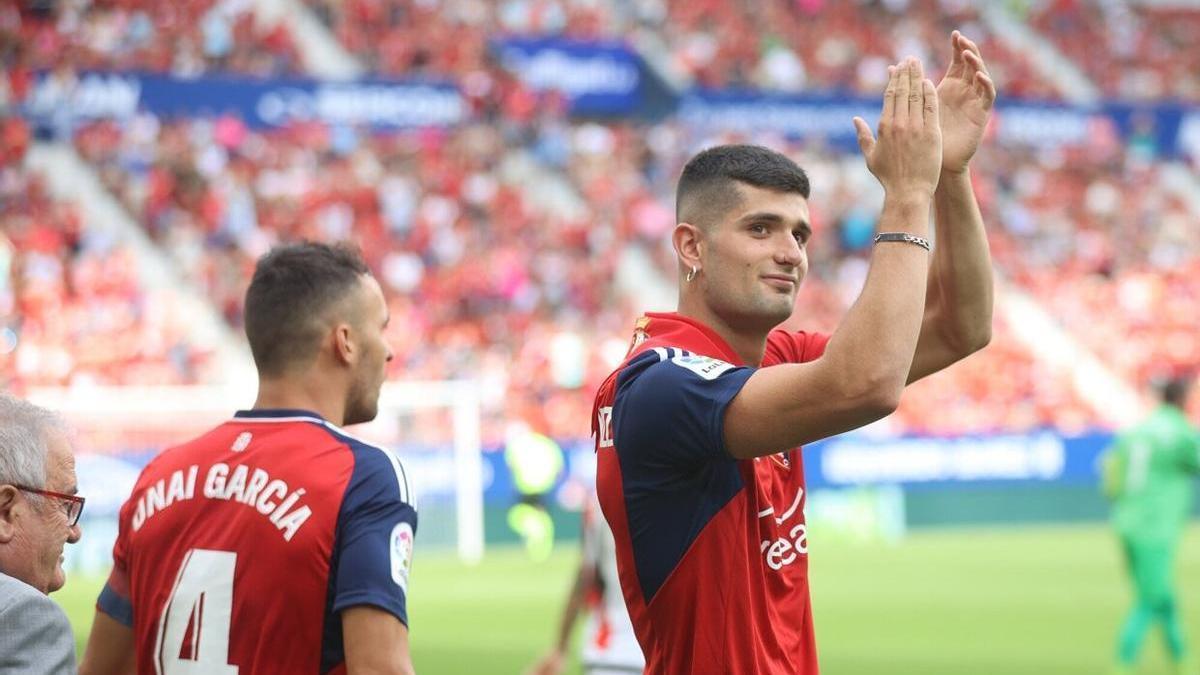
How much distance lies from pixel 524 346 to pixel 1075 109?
1495 centimetres

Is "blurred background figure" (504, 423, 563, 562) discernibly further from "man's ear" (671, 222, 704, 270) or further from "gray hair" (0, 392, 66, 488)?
"gray hair" (0, 392, 66, 488)

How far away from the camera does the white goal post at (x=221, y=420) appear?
19.0 metres

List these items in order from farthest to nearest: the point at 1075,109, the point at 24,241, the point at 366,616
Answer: the point at 1075,109
the point at 24,241
the point at 366,616

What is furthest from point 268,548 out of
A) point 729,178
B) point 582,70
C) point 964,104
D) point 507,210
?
point 582,70

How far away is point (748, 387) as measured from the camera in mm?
3299

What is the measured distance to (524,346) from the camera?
25.3 metres

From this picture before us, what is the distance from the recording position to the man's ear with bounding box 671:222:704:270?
3.79 metres

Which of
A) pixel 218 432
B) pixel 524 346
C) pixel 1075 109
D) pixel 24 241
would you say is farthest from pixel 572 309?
pixel 218 432

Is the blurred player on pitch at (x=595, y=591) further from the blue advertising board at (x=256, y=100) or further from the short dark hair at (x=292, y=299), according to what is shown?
the blue advertising board at (x=256, y=100)

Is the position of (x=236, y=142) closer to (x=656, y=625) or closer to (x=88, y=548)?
(x=88, y=548)

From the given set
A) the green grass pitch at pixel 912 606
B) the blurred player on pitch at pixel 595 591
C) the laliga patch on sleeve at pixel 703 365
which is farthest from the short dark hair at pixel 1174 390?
the laliga patch on sleeve at pixel 703 365

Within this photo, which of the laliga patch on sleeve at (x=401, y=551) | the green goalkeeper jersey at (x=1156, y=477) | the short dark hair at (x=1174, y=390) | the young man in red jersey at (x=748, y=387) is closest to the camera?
the young man in red jersey at (x=748, y=387)

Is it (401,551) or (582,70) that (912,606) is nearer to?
(401,551)

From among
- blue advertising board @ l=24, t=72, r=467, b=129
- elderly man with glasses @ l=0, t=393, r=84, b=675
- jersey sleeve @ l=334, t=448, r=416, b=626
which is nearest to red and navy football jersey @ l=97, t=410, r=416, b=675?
jersey sleeve @ l=334, t=448, r=416, b=626
